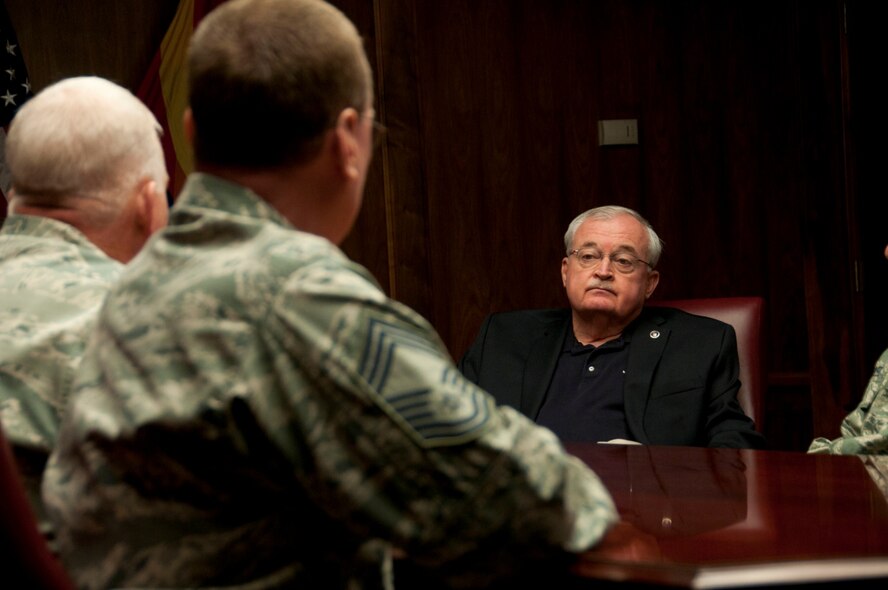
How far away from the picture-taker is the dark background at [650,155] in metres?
4.46

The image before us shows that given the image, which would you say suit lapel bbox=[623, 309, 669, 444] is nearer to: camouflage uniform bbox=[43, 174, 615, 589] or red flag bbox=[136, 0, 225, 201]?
camouflage uniform bbox=[43, 174, 615, 589]

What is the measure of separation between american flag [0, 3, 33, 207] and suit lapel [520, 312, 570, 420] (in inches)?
83.6

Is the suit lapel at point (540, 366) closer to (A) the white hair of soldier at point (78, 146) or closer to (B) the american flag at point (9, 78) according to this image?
(A) the white hair of soldier at point (78, 146)

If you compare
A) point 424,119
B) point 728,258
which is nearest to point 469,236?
point 424,119

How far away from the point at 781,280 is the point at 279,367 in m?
3.96

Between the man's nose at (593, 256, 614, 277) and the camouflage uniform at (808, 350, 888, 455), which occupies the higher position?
the man's nose at (593, 256, 614, 277)

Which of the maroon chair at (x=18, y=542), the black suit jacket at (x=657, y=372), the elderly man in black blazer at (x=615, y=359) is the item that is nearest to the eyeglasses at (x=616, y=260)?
the elderly man in black blazer at (x=615, y=359)

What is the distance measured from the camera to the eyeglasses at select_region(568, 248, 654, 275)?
3.40 m

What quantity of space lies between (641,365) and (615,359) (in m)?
0.14

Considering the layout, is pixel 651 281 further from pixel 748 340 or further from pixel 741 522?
pixel 741 522

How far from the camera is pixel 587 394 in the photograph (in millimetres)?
3211

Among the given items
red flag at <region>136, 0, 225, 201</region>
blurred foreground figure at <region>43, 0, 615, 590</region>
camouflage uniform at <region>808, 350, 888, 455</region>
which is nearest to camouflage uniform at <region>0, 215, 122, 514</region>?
blurred foreground figure at <region>43, 0, 615, 590</region>

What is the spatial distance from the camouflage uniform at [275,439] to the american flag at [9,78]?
126 inches

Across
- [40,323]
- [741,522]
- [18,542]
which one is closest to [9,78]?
[40,323]
